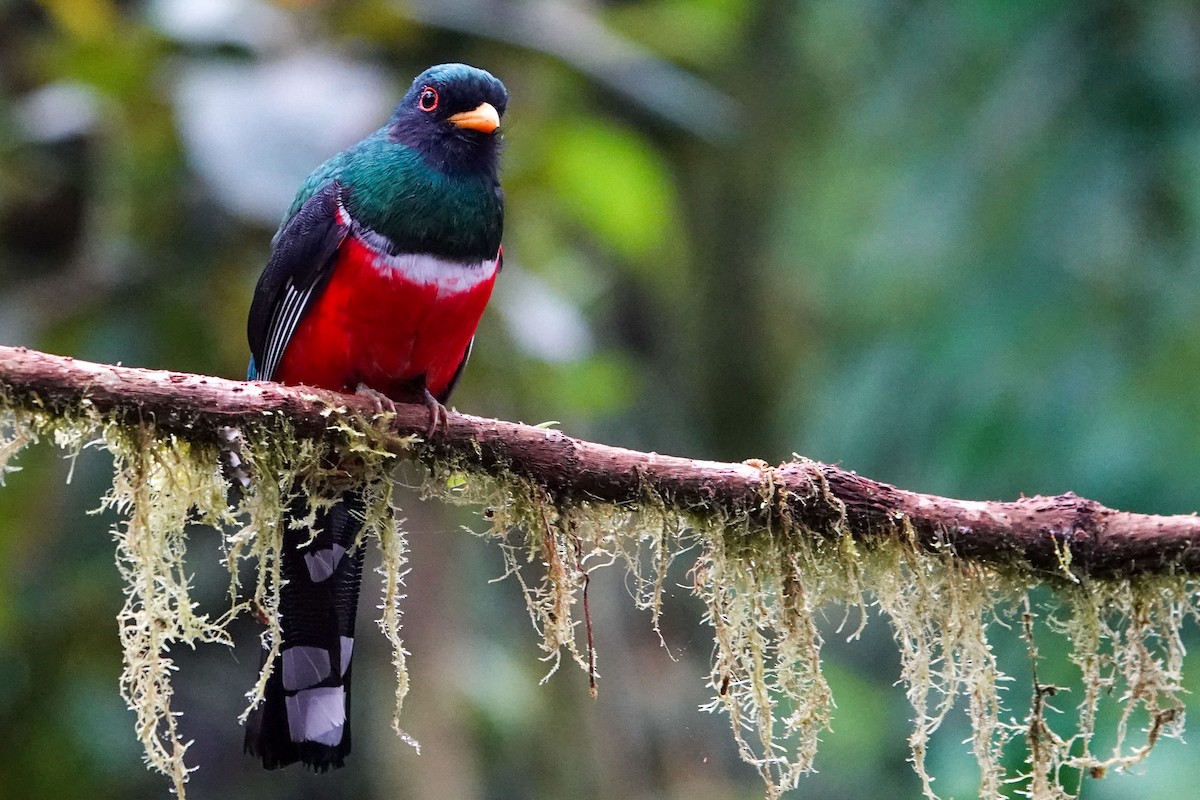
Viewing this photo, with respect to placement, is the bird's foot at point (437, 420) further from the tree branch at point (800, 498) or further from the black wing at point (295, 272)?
the black wing at point (295, 272)

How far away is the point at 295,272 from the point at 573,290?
9.27 ft

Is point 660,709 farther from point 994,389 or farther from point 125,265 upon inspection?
point 125,265

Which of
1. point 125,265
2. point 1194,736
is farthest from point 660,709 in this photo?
point 125,265

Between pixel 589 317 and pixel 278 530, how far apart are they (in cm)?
445

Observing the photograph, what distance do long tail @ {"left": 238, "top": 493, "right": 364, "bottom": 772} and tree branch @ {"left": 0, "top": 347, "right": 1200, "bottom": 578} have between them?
34 cm

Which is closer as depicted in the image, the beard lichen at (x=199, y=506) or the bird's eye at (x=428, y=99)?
the beard lichen at (x=199, y=506)

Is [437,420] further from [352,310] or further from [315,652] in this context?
[315,652]

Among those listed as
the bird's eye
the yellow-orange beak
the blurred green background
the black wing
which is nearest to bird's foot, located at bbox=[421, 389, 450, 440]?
the black wing

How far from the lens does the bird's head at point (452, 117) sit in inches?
Answer: 132

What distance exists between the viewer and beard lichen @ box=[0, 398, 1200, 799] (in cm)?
257

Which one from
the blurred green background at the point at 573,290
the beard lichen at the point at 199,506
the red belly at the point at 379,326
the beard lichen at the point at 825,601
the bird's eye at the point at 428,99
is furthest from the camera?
Answer: the blurred green background at the point at 573,290

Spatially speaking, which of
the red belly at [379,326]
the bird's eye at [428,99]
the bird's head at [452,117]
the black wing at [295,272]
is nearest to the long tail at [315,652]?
the red belly at [379,326]

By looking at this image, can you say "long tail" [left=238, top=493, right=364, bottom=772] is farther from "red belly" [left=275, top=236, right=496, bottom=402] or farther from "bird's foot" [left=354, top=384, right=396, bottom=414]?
"red belly" [left=275, top=236, right=496, bottom=402]

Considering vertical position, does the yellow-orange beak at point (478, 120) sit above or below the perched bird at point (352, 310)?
above
